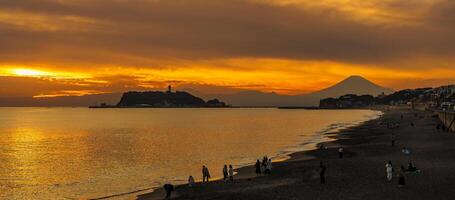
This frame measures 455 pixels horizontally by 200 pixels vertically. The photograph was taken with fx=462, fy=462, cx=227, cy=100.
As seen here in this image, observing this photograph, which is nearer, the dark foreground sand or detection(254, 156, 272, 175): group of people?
the dark foreground sand

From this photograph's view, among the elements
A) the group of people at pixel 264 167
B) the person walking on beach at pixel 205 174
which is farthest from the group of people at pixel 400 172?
the person walking on beach at pixel 205 174

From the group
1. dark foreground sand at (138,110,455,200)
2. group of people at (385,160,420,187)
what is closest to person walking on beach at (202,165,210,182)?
dark foreground sand at (138,110,455,200)

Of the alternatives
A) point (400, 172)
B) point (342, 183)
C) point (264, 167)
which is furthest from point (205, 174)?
point (400, 172)

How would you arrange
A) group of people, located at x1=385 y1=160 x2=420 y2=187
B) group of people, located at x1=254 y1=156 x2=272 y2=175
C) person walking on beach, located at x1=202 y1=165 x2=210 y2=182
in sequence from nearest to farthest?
1. group of people, located at x1=385 y1=160 x2=420 y2=187
2. person walking on beach, located at x1=202 y1=165 x2=210 y2=182
3. group of people, located at x1=254 y1=156 x2=272 y2=175

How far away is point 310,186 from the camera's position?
29.7 m

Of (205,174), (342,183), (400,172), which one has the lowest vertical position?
(342,183)

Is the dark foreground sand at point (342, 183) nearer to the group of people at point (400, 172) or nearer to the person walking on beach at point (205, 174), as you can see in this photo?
the group of people at point (400, 172)

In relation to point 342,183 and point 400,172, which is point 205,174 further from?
point 400,172

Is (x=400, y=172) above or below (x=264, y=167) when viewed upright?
above

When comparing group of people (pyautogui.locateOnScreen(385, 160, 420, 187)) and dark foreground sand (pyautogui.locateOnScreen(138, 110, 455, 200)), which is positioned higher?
group of people (pyautogui.locateOnScreen(385, 160, 420, 187))

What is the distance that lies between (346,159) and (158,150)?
96.6ft

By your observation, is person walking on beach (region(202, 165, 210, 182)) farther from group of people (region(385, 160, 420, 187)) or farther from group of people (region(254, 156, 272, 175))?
group of people (region(385, 160, 420, 187))

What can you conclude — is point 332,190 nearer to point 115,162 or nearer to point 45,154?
point 115,162

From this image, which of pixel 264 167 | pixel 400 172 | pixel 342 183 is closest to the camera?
pixel 400 172
